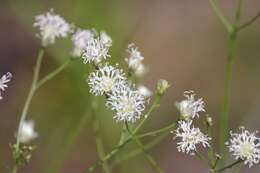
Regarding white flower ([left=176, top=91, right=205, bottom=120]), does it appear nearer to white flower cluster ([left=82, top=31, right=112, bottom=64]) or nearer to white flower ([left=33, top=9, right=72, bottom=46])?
white flower cluster ([left=82, top=31, right=112, bottom=64])

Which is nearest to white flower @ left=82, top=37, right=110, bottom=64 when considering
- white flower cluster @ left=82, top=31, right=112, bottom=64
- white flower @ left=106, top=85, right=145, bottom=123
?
white flower cluster @ left=82, top=31, right=112, bottom=64

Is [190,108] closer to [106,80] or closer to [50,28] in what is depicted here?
[106,80]

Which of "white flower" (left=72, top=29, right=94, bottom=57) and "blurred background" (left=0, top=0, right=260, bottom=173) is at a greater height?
"blurred background" (left=0, top=0, right=260, bottom=173)

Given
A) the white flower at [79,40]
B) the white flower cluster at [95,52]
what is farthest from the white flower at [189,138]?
the white flower at [79,40]

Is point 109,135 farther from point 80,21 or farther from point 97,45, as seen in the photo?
point 97,45

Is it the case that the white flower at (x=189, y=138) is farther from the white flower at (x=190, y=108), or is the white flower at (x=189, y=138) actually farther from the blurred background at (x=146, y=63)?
the blurred background at (x=146, y=63)
